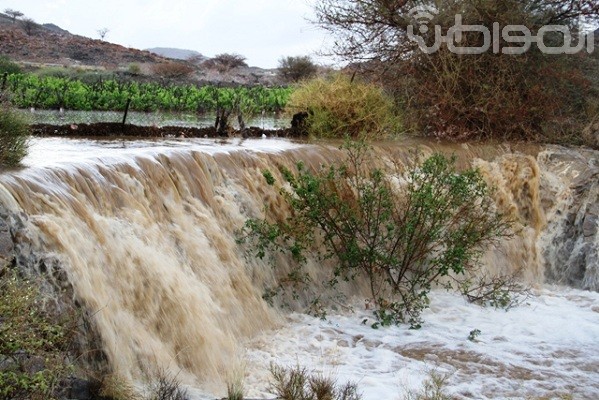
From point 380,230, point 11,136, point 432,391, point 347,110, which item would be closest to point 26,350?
point 432,391

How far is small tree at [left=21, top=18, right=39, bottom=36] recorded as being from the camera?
43094 mm

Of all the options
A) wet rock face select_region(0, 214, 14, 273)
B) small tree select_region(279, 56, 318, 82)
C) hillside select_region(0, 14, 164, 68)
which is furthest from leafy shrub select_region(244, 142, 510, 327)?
hillside select_region(0, 14, 164, 68)

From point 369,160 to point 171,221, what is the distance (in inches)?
147

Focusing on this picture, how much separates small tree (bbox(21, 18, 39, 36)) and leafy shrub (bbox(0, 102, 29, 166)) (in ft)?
119

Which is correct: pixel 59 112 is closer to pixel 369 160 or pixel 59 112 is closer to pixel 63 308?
pixel 369 160

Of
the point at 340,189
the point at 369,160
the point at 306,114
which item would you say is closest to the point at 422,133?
the point at 306,114

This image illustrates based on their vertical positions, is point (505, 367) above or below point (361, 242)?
below

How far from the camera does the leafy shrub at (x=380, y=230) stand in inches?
359

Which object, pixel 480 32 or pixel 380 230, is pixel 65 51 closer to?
pixel 480 32

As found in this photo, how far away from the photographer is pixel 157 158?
8570 millimetres

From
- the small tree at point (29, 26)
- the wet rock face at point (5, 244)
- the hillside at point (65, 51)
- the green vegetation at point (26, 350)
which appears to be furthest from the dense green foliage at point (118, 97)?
the small tree at point (29, 26)

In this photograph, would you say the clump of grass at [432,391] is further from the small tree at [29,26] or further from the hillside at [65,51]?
the small tree at [29,26]

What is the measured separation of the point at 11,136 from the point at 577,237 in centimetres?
789

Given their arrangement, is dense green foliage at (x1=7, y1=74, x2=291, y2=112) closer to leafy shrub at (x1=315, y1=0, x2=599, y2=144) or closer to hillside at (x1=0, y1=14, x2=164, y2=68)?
leafy shrub at (x1=315, y1=0, x2=599, y2=144)
